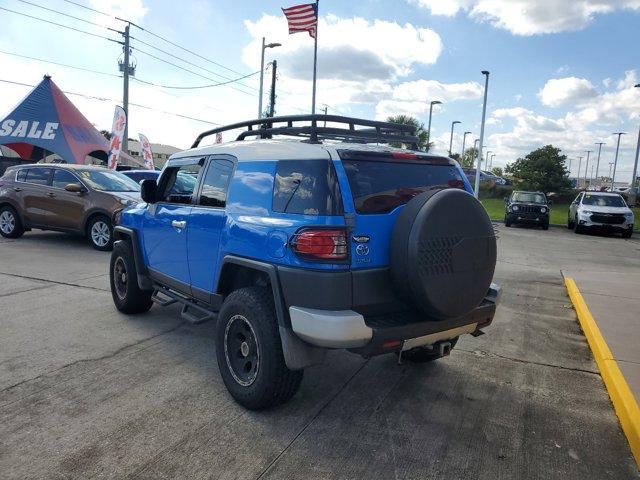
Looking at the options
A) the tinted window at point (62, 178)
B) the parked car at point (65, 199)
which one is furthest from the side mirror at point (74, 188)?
the tinted window at point (62, 178)

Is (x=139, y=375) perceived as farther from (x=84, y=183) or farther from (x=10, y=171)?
(x=10, y=171)

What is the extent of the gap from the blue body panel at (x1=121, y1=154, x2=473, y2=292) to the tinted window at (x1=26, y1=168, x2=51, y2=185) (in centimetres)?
729

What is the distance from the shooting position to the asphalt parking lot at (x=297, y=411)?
9.43 feet

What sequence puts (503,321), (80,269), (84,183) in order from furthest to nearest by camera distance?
(84,183) < (80,269) < (503,321)

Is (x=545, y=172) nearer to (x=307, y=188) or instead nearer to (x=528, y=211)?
(x=528, y=211)

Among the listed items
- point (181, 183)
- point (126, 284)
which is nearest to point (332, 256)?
point (181, 183)

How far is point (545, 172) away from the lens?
39469 mm

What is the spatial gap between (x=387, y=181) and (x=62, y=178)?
9.58 m

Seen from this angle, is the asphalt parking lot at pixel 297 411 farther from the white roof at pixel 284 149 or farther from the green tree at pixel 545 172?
the green tree at pixel 545 172

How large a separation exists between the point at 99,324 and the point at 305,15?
1865 centimetres

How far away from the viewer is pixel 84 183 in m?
10.4

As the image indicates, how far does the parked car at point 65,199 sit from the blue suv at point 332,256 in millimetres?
7137

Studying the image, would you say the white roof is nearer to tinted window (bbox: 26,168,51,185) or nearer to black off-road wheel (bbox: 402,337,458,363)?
black off-road wheel (bbox: 402,337,458,363)

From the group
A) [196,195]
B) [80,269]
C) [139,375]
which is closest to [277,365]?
[139,375]
